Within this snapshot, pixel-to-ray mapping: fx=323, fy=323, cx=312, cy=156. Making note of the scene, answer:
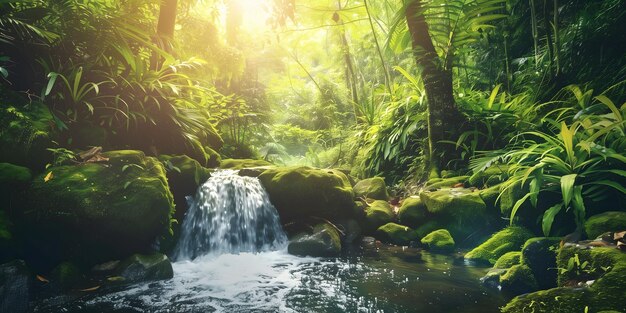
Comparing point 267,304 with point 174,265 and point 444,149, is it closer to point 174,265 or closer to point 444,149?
point 174,265

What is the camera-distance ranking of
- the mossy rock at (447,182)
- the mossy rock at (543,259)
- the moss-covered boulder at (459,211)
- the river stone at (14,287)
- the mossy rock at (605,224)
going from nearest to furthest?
1. the river stone at (14,287)
2. the mossy rock at (605,224)
3. the mossy rock at (543,259)
4. the moss-covered boulder at (459,211)
5. the mossy rock at (447,182)

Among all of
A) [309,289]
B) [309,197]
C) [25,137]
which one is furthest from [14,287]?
[309,197]

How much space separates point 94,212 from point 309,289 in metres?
2.22

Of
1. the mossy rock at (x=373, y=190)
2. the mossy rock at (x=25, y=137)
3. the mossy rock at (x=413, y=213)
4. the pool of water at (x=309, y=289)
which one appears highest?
the mossy rock at (x=25, y=137)

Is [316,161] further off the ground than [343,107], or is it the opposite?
[343,107]

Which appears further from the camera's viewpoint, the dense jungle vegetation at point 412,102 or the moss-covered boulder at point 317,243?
the moss-covered boulder at point 317,243

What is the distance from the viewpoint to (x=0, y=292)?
2357 mm

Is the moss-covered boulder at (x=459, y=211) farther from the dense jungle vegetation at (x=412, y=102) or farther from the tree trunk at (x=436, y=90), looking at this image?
the tree trunk at (x=436, y=90)

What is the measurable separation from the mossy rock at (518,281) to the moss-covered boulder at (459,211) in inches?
48.7

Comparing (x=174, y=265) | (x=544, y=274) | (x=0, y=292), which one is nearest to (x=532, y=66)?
(x=544, y=274)

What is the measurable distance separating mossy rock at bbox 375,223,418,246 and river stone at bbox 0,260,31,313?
158 inches

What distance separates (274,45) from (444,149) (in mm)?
7284

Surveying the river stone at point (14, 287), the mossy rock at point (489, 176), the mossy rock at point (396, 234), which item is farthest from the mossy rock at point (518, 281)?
the river stone at point (14, 287)

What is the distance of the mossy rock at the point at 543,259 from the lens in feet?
8.80
